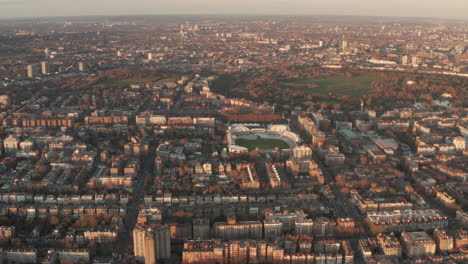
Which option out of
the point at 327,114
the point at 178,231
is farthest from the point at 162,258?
the point at 327,114

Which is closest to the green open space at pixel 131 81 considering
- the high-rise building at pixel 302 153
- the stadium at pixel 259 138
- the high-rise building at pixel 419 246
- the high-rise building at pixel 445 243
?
the stadium at pixel 259 138

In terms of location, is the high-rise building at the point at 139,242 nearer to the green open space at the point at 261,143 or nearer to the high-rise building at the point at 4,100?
the green open space at the point at 261,143

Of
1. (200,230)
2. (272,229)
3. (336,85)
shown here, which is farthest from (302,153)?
(336,85)

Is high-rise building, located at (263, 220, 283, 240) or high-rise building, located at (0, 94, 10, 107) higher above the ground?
high-rise building, located at (0, 94, 10, 107)

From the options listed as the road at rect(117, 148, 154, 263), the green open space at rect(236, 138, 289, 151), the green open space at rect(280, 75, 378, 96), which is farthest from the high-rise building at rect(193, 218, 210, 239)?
the green open space at rect(280, 75, 378, 96)

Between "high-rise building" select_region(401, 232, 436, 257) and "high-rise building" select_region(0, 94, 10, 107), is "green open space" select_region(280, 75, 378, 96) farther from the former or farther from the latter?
"high-rise building" select_region(401, 232, 436, 257)

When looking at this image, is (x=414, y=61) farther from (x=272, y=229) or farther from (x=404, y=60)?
(x=272, y=229)

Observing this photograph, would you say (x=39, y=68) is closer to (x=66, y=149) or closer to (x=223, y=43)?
(x=66, y=149)

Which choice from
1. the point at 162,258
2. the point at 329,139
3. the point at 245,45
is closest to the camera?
the point at 162,258
